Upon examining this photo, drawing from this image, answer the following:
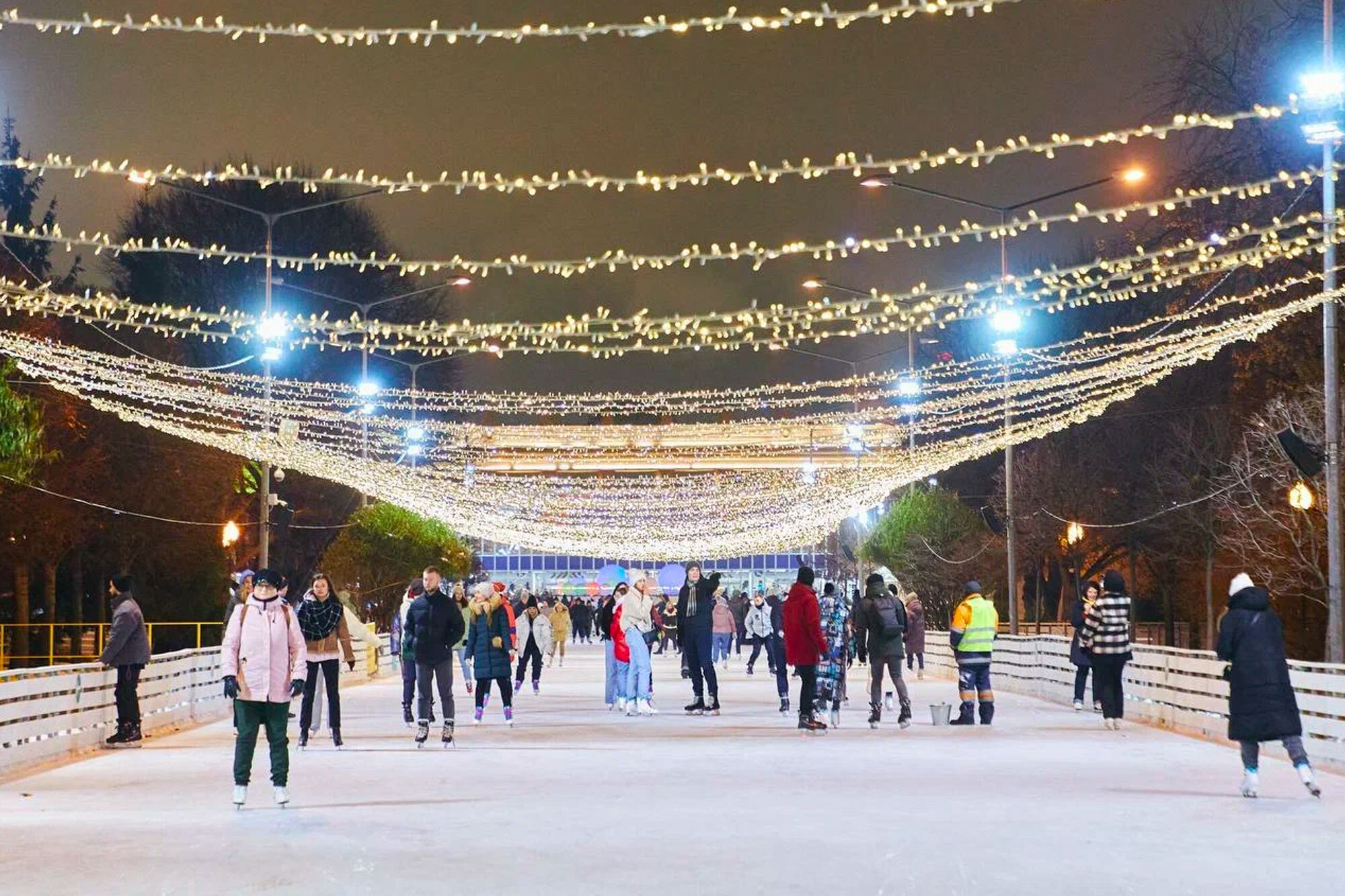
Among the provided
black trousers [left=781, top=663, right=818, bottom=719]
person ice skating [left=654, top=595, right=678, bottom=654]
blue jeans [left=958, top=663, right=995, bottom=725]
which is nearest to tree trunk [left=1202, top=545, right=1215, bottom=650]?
person ice skating [left=654, top=595, right=678, bottom=654]

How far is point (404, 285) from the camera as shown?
66.9 metres

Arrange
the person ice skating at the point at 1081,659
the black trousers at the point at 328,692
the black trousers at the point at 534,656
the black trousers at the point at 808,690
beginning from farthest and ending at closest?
the black trousers at the point at 534,656
the person ice skating at the point at 1081,659
the black trousers at the point at 808,690
the black trousers at the point at 328,692

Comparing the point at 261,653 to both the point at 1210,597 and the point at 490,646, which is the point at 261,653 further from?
the point at 1210,597

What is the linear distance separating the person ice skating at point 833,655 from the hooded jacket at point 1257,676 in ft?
29.2

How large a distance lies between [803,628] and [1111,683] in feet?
11.0

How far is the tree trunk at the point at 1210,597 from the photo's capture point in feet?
150

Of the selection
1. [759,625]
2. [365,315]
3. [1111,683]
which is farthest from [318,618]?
[365,315]

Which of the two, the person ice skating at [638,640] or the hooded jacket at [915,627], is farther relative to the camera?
the hooded jacket at [915,627]

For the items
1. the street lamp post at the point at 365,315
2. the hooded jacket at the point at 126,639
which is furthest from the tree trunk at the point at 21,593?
the hooded jacket at the point at 126,639

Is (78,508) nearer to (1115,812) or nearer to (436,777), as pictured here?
(436,777)

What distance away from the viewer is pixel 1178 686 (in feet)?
74.9

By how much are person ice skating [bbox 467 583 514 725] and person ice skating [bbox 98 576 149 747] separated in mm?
3747

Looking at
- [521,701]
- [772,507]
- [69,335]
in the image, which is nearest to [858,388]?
[772,507]

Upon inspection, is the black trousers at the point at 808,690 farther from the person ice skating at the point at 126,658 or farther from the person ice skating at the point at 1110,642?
the person ice skating at the point at 126,658
